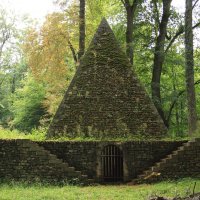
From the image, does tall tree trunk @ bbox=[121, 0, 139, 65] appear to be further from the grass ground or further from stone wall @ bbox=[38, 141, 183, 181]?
the grass ground

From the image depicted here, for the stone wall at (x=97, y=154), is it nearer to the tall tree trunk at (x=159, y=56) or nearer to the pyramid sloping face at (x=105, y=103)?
the pyramid sloping face at (x=105, y=103)

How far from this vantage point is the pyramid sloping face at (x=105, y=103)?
15727 millimetres

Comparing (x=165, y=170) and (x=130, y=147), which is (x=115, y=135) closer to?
(x=130, y=147)

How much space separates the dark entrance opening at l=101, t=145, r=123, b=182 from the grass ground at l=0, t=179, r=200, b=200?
62.9 inches

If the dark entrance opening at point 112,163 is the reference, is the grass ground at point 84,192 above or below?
below

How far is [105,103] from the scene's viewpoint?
→ 16.2 m

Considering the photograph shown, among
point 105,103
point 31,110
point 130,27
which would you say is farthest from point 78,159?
point 31,110

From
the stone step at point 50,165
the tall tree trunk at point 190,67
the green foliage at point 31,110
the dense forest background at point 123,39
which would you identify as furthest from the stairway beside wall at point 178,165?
the green foliage at point 31,110

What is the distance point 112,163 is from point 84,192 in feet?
10.8

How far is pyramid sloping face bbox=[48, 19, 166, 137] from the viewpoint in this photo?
15727 millimetres

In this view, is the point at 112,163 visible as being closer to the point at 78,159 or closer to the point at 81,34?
the point at 78,159

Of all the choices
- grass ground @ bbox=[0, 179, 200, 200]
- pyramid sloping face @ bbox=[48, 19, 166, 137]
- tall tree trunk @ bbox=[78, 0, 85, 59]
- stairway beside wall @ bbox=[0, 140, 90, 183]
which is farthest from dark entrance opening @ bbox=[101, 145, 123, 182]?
tall tree trunk @ bbox=[78, 0, 85, 59]

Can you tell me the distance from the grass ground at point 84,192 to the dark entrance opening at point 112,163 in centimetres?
160

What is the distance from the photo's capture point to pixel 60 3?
75.0ft
